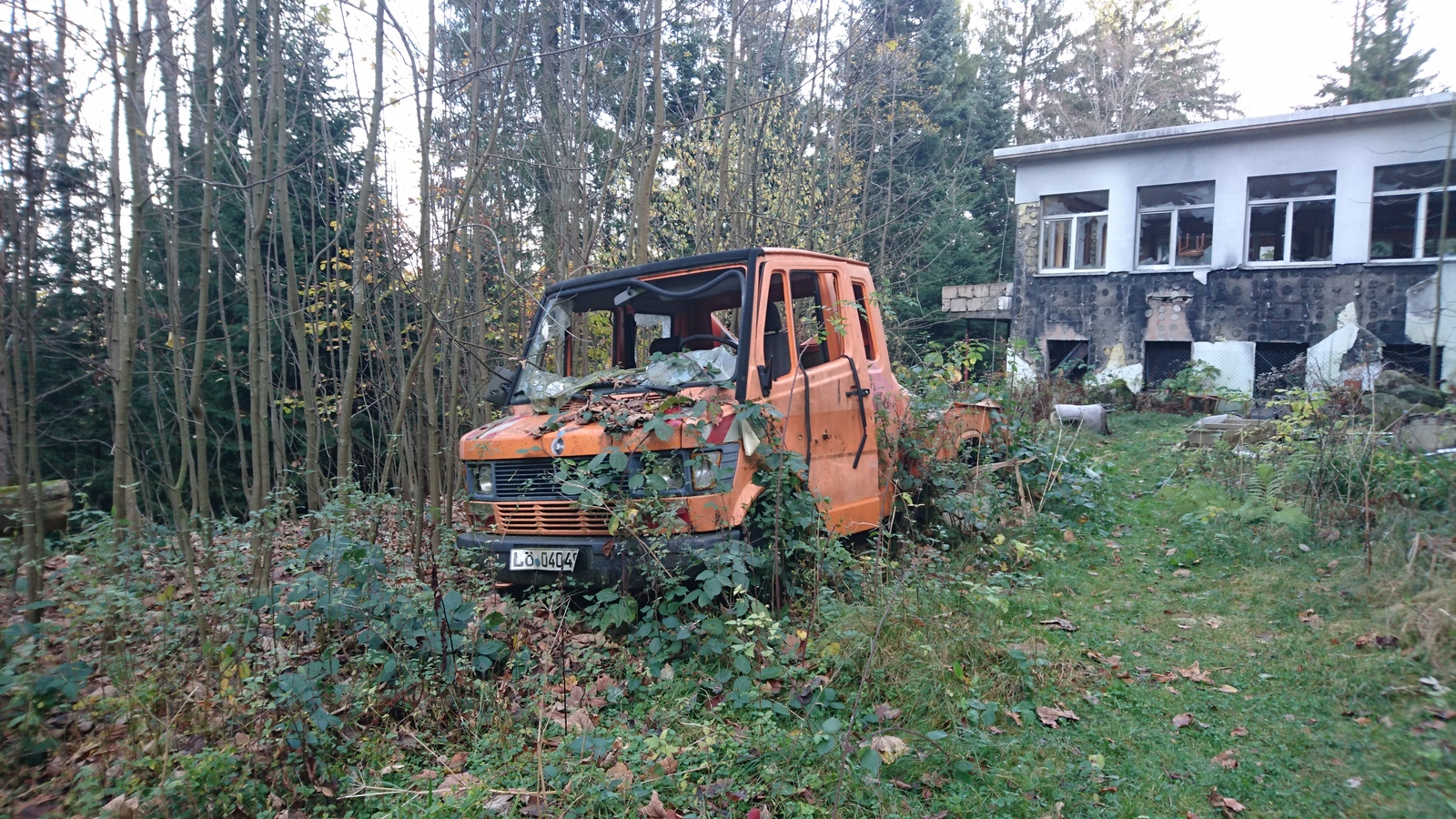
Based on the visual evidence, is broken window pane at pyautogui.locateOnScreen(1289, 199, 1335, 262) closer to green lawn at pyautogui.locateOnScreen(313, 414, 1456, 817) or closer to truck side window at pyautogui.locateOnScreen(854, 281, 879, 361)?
green lawn at pyautogui.locateOnScreen(313, 414, 1456, 817)

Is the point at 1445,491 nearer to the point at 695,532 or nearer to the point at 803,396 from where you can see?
the point at 803,396

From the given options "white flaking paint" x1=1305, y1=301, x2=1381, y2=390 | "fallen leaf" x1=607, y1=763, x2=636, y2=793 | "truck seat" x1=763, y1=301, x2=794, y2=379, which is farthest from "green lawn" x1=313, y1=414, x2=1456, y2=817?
"white flaking paint" x1=1305, y1=301, x2=1381, y2=390

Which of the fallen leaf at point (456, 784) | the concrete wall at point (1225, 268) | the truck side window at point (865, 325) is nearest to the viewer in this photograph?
the fallen leaf at point (456, 784)

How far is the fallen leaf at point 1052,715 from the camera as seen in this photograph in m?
Result: 3.85


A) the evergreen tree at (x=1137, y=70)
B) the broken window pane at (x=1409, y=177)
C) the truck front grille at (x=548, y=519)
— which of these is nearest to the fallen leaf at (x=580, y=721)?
the truck front grille at (x=548, y=519)

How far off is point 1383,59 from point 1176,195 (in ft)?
31.3

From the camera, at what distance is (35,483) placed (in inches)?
192

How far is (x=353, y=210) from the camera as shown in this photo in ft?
30.3

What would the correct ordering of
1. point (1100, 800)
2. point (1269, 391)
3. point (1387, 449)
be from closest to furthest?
point (1100, 800)
point (1387, 449)
point (1269, 391)

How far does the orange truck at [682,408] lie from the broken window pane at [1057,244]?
46.3 feet

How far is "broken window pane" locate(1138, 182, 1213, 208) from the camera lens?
17.5m

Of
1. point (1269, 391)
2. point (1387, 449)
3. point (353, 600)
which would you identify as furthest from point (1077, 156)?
point (353, 600)

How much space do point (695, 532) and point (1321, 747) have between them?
9.88 feet

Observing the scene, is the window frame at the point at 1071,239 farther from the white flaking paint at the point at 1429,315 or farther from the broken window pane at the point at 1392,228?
the white flaking paint at the point at 1429,315
